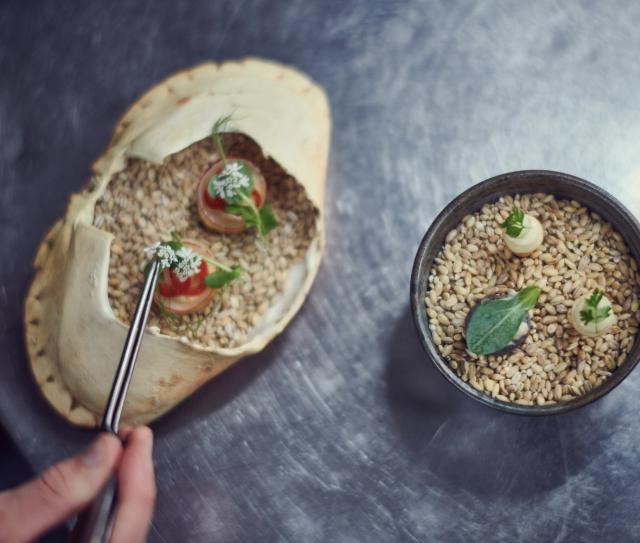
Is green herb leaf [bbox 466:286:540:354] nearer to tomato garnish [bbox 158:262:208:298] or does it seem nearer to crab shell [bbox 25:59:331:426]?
crab shell [bbox 25:59:331:426]

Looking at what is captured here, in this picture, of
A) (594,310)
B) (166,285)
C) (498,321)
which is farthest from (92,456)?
(594,310)

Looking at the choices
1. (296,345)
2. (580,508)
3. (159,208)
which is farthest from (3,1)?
(580,508)

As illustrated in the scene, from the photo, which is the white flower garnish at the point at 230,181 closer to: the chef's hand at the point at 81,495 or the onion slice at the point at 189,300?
the onion slice at the point at 189,300

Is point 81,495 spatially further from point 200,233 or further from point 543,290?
point 543,290

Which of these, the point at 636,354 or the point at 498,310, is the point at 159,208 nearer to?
the point at 498,310

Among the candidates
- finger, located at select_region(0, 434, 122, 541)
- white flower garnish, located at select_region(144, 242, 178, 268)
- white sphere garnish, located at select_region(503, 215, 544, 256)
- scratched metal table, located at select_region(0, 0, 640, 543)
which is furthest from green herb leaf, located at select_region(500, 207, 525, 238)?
finger, located at select_region(0, 434, 122, 541)

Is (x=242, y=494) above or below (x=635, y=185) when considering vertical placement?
below

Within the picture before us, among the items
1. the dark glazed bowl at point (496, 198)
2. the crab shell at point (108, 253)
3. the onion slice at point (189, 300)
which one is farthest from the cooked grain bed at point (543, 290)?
the onion slice at point (189, 300)

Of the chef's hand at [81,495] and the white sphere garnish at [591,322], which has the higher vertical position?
the white sphere garnish at [591,322]
